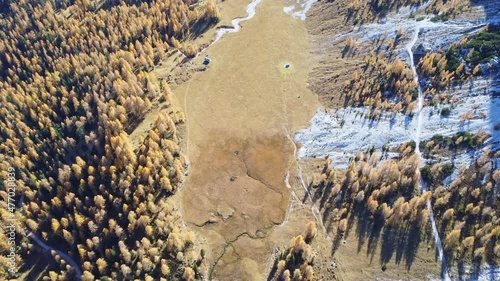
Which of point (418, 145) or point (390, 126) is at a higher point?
point (390, 126)

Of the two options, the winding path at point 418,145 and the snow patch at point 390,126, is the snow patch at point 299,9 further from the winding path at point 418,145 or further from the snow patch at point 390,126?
the snow patch at point 390,126

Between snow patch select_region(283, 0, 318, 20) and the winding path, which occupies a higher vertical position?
snow patch select_region(283, 0, 318, 20)

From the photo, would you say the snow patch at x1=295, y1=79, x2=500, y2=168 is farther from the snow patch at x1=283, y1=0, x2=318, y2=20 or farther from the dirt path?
the snow patch at x1=283, y1=0, x2=318, y2=20

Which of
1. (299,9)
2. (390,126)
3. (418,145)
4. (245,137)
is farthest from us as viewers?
(299,9)

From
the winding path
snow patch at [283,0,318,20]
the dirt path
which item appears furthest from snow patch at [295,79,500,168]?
snow patch at [283,0,318,20]

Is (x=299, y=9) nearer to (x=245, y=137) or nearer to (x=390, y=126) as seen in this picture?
(x=245, y=137)

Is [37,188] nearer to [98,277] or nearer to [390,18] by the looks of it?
[98,277]

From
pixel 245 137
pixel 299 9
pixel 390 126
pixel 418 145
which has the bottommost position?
pixel 245 137

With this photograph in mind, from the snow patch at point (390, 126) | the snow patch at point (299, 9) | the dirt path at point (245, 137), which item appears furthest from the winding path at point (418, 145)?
the snow patch at point (299, 9)

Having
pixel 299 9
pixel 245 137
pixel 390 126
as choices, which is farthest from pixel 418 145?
pixel 299 9
